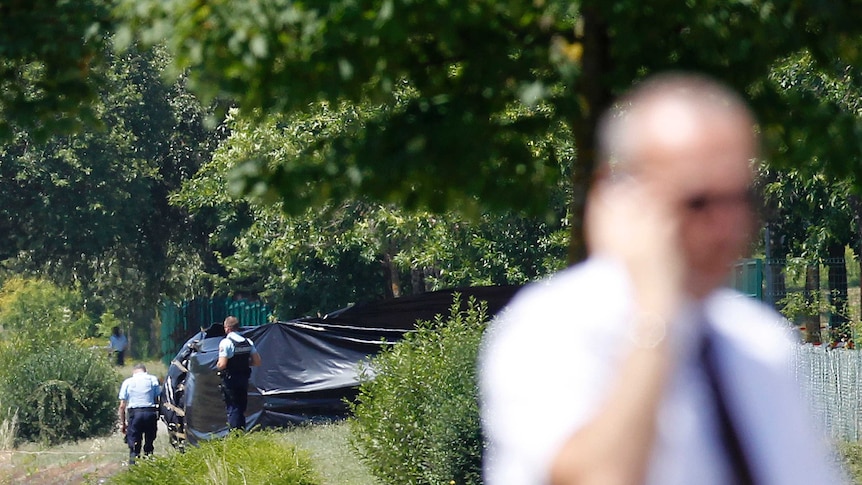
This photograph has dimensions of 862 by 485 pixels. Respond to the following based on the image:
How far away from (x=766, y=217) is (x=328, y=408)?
666 inches

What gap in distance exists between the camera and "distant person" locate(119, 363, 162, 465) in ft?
53.4

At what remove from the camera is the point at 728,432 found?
163cm

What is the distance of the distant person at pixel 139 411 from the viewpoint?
1628cm

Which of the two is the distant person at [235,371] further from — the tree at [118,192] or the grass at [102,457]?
the tree at [118,192]

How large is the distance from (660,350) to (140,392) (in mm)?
15604

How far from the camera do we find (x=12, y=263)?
40.4 metres

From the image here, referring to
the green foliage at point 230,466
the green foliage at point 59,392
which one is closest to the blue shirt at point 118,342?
the green foliage at point 59,392

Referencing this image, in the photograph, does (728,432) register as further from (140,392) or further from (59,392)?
(59,392)

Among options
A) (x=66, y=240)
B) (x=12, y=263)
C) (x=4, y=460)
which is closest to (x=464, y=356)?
(x=4, y=460)

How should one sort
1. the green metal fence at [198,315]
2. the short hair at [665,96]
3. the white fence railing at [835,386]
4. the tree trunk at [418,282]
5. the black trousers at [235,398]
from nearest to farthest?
the short hair at [665,96]
the white fence railing at [835,386]
the black trousers at [235,398]
the tree trunk at [418,282]
the green metal fence at [198,315]

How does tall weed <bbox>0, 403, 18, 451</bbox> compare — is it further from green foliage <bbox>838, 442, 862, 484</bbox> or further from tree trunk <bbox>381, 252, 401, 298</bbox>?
green foliage <bbox>838, 442, 862, 484</bbox>

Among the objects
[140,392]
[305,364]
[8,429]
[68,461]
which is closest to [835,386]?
[305,364]

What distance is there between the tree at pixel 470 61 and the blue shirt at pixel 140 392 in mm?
12356

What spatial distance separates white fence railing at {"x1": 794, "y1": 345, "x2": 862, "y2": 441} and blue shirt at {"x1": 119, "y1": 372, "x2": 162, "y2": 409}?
811cm
